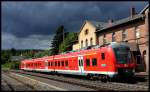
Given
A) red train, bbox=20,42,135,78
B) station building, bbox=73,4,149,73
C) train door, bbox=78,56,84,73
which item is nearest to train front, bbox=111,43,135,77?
red train, bbox=20,42,135,78

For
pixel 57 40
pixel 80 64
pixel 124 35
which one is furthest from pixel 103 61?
pixel 57 40

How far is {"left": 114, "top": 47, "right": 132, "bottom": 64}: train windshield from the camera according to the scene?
76.4ft

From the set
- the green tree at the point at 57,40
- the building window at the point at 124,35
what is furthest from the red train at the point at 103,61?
the green tree at the point at 57,40

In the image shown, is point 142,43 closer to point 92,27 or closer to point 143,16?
point 143,16

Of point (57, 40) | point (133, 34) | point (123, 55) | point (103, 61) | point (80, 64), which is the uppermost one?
point (57, 40)

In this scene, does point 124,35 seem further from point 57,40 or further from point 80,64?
point 57,40

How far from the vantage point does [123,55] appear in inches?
933

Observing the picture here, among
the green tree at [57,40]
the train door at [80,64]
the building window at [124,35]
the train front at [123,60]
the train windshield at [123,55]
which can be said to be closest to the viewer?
the train front at [123,60]

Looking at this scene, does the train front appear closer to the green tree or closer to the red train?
the red train

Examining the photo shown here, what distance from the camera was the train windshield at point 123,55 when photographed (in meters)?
23.3

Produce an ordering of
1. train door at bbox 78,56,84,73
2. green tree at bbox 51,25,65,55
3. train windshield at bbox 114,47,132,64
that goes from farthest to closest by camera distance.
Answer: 1. green tree at bbox 51,25,65,55
2. train door at bbox 78,56,84,73
3. train windshield at bbox 114,47,132,64

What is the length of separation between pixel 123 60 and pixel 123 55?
42 cm

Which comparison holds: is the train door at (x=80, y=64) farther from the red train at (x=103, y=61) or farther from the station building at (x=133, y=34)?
the station building at (x=133, y=34)

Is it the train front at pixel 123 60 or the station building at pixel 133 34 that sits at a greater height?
the station building at pixel 133 34
